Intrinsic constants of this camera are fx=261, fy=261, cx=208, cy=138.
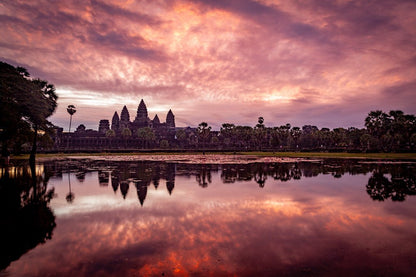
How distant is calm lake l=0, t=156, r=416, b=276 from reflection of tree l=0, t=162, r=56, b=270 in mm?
31

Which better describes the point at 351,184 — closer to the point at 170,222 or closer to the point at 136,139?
the point at 170,222

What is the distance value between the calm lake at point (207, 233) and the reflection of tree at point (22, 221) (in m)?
0.03

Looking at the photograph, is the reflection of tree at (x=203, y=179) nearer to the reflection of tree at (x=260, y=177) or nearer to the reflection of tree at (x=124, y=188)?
the reflection of tree at (x=260, y=177)

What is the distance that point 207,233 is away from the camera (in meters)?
7.35

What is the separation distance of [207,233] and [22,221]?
592 cm

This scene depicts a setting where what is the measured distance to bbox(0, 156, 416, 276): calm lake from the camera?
17.7 feet

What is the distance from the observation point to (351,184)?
1616cm

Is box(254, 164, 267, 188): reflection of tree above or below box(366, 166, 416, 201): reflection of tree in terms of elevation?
above

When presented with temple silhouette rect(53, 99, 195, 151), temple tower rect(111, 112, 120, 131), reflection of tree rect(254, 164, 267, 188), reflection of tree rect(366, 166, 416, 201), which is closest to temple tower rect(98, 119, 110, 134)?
temple tower rect(111, 112, 120, 131)

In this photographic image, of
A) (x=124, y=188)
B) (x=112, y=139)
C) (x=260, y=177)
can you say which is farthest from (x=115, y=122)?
(x=124, y=188)

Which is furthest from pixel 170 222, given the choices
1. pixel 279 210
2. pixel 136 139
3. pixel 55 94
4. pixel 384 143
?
pixel 136 139

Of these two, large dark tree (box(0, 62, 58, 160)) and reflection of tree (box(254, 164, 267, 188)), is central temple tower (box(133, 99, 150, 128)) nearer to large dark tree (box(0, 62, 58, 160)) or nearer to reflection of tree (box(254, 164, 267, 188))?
large dark tree (box(0, 62, 58, 160))

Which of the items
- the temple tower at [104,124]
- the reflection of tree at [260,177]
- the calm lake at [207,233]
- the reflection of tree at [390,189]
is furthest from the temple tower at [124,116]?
the reflection of tree at [390,189]

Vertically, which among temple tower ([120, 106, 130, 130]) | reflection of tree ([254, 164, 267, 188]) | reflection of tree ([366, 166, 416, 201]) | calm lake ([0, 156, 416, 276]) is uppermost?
temple tower ([120, 106, 130, 130])
